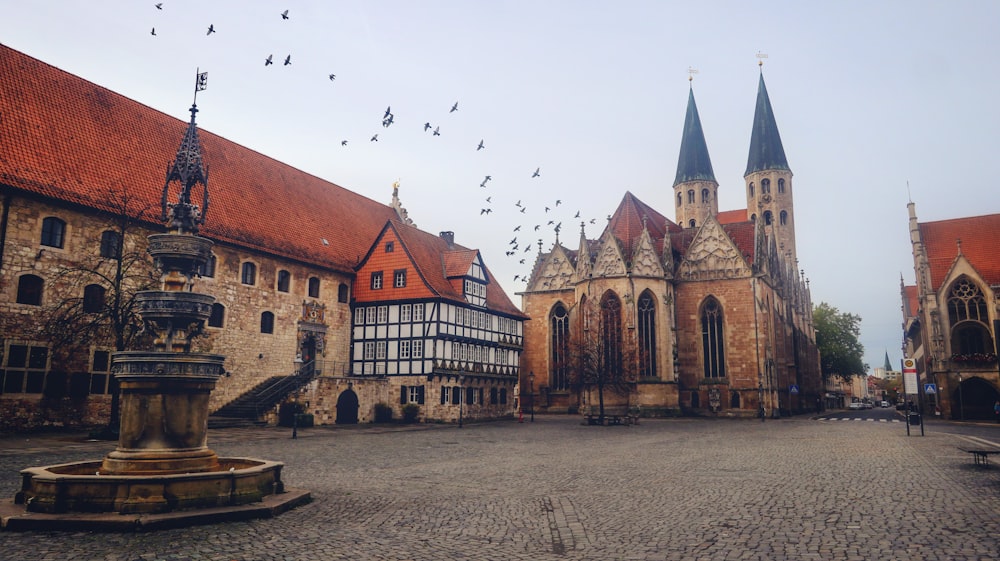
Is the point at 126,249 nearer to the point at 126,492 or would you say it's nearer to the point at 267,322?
the point at 267,322

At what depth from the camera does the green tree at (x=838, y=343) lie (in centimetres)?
8100

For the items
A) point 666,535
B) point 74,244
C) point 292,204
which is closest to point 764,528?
point 666,535

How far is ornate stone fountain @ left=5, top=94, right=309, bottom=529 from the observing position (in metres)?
8.96

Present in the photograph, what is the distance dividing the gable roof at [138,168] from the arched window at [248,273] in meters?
0.98

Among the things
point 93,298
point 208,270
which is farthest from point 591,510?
point 208,270

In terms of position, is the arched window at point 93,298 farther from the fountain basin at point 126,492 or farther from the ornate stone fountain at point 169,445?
the fountain basin at point 126,492

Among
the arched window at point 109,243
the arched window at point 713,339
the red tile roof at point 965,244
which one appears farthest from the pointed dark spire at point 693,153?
the arched window at point 109,243

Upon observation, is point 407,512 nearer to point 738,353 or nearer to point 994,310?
point 738,353

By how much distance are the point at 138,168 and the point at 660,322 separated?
34937mm

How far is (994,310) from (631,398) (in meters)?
24.1

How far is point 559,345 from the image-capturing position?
55906 mm

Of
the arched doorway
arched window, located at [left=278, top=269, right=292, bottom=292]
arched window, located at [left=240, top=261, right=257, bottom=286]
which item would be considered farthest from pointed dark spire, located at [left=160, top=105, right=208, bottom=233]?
the arched doorway

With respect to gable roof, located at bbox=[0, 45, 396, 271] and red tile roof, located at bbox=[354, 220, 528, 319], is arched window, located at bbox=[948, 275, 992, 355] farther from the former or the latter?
gable roof, located at bbox=[0, 45, 396, 271]

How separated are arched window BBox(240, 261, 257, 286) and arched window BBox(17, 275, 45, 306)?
8.91 m
